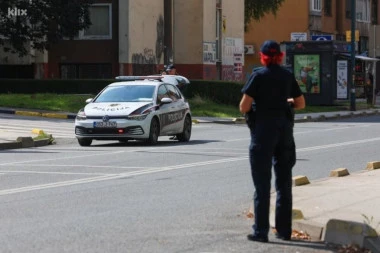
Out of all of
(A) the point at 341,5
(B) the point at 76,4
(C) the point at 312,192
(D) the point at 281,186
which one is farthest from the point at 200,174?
(A) the point at 341,5

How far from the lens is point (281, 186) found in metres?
9.30

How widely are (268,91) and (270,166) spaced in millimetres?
711

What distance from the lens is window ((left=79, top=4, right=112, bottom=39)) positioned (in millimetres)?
46094

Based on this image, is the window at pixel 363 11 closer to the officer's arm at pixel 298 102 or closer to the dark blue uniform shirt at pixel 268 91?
the officer's arm at pixel 298 102

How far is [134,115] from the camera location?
22.0 metres

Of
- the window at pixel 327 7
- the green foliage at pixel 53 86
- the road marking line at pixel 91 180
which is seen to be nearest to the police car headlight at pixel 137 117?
the road marking line at pixel 91 180

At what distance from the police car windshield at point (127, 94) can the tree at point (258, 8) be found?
3828 centimetres

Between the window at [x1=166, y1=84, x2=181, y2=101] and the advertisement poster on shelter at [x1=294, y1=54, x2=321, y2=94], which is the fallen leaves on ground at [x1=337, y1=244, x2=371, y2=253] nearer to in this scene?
the window at [x1=166, y1=84, x2=181, y2=101]

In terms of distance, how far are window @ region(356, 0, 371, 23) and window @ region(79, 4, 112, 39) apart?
2880 cm

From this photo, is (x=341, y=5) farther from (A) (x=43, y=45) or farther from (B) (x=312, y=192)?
(B) (x=312, y=192)

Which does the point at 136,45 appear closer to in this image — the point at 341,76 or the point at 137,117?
the point at 341,76

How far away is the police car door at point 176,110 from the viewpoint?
23.4 metres

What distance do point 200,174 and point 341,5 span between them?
2120 inches

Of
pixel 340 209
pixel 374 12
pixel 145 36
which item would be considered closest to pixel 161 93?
pixel 340 209
